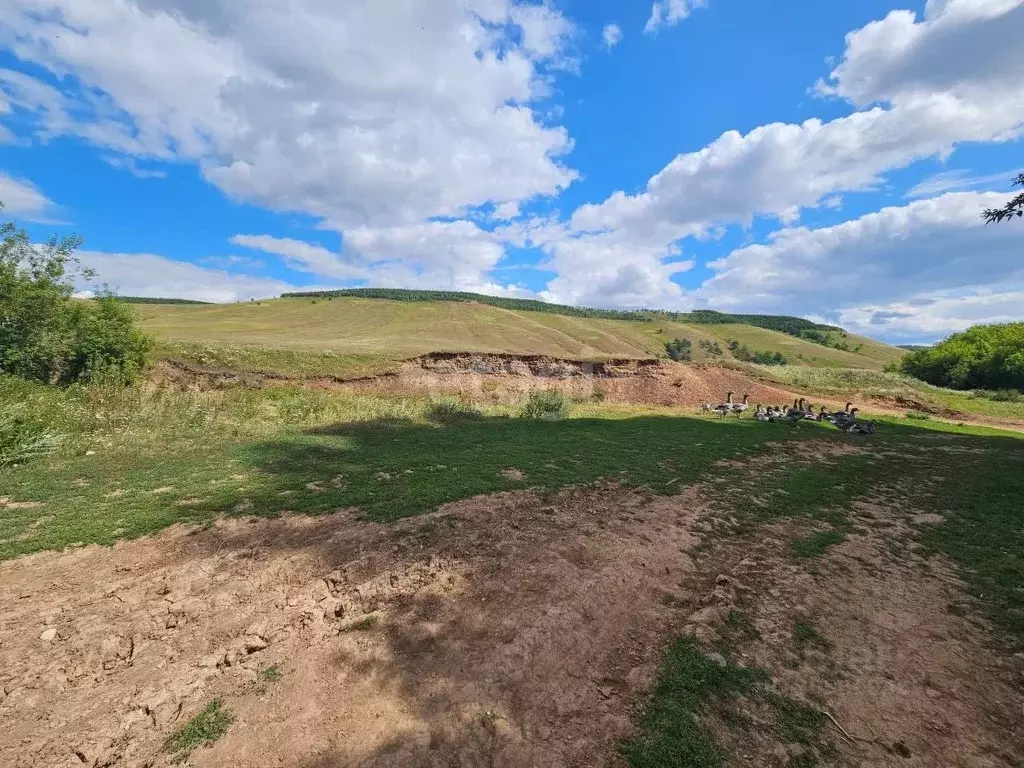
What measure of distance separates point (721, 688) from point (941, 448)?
17116mm

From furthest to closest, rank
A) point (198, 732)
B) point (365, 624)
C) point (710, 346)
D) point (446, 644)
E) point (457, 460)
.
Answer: point (710, 346) < point (457, 460) < point (365, 624) < point (446, 644) < point (198, 732)

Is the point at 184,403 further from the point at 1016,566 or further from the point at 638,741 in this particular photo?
the point at 1016,566

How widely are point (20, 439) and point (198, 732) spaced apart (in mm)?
10489

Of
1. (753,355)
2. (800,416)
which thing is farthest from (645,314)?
(800,416)

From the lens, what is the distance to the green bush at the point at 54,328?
16.5m

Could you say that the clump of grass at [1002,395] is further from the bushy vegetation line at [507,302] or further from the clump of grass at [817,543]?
the bushy vegetation line at [507,302]

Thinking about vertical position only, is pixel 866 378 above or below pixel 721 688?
above

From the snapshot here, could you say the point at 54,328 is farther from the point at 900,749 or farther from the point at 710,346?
the point at 710,346

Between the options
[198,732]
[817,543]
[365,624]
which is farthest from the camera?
[817,543]

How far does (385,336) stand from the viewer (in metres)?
46.1

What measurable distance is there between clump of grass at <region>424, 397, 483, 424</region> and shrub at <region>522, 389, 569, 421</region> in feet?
7.26

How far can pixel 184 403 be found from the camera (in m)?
16.0

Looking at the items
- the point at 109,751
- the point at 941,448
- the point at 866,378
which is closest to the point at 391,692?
the point at 109,751

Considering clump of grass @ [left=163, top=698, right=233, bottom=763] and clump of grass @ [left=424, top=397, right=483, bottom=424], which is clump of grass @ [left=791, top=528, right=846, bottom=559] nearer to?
clump of grass @ [left=163, top=698, right=233, bottom=763]
